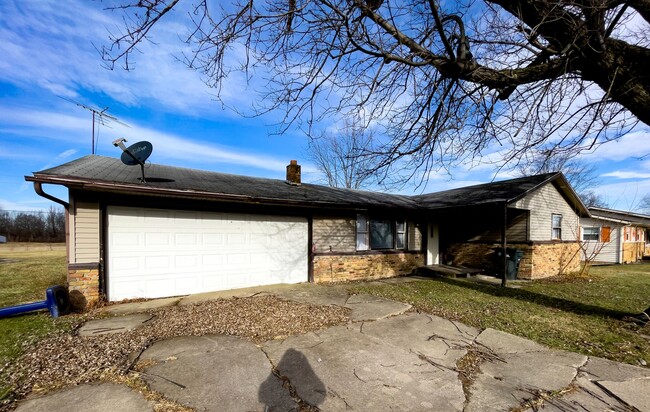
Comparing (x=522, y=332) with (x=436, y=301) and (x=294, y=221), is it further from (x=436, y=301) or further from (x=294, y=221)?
(x=294, y=221)

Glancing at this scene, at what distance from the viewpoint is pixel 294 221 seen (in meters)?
9.59

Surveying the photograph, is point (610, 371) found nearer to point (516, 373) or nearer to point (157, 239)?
point (516, 373)

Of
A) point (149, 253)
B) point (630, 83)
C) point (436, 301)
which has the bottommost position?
point (436, 301)

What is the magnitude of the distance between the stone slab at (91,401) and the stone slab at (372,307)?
11.9ft

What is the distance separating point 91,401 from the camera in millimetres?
3004

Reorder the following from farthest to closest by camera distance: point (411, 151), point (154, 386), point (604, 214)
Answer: point (604, 214)
point (411, 151)
point (154, 386)

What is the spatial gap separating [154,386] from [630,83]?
7.12 metres

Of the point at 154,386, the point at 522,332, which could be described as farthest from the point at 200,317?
the point at 522,332

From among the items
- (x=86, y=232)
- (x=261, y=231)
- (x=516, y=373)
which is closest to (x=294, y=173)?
(x=261, y=231)

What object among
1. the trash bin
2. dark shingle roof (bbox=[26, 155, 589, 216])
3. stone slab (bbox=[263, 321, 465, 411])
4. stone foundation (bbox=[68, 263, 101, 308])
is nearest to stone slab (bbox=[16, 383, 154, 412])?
stone slab (bbox=[263, 321, 465, 411])

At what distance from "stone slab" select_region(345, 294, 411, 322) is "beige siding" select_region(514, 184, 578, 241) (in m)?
6.91

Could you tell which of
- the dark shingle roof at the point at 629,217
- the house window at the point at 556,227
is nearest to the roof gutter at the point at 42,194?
the house window at the point at 556,227

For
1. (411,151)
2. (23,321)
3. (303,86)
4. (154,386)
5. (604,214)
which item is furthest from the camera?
(604,214)

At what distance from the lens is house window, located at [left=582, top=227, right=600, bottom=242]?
18.2 metres
